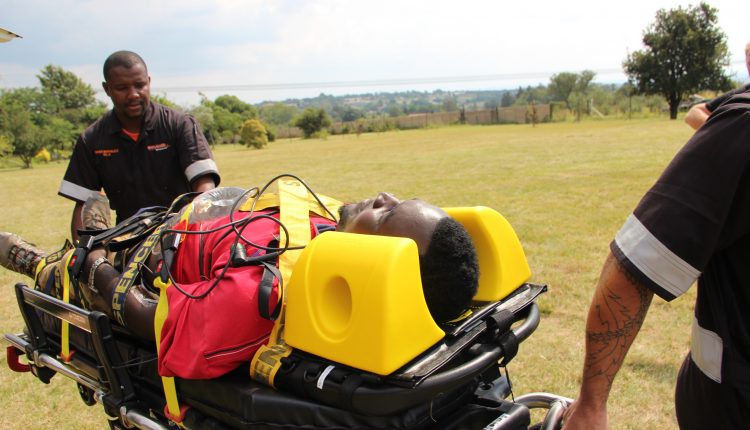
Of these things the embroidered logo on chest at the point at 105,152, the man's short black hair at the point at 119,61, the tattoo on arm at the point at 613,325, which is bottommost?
the tattoo on arm at the point at 613,325

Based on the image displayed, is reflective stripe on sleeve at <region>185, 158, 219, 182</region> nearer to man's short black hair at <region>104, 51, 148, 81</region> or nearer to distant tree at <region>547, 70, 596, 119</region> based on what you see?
man's short black hair at <region>104, 51, 148, 81</region>

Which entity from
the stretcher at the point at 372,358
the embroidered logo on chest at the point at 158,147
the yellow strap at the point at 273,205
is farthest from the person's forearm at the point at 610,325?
the embroidered logo on chest at the point at 158,147

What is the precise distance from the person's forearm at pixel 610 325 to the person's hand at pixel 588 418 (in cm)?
2

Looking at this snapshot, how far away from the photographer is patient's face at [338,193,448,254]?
1849mm

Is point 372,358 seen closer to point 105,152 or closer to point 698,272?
point 698,272

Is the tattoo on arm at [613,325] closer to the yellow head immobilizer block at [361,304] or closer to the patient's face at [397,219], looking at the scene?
the yellow head immobilizer block at [361,304]

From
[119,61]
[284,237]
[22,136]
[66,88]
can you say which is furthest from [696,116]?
[66,88]

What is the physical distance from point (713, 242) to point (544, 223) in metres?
7.35

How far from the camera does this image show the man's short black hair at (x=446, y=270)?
5.92 ft

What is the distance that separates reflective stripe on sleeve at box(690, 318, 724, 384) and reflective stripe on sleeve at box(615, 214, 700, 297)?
0.87 ft

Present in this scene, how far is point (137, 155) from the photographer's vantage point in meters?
3.88

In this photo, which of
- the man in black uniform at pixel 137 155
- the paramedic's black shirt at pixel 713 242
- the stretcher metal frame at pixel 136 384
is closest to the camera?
the paramedic's black shirt at pixel 713 242

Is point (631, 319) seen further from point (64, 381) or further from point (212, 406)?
point (64, 381)

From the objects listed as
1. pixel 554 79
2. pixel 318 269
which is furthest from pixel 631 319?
pixel 554 79
